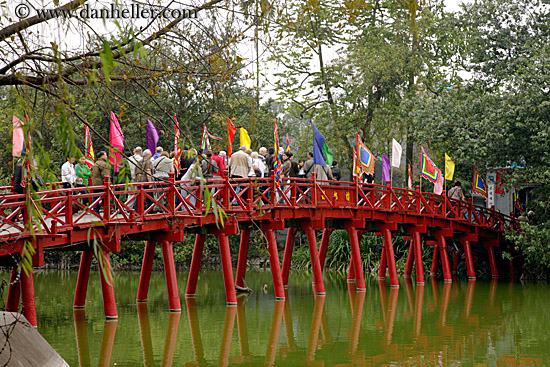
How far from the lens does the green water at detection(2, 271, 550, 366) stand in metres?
14.7

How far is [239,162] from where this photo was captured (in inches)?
853

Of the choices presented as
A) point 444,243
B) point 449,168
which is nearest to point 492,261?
point 444,243

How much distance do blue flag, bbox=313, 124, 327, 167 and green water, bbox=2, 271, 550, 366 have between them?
4101mm

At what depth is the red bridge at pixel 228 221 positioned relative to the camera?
16125 millimetres

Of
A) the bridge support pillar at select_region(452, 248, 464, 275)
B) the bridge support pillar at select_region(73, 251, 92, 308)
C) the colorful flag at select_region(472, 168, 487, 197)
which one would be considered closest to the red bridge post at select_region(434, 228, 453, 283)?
the colorful flag at select_region(472, 168, 487, 197)

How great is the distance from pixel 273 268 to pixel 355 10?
1355 cm

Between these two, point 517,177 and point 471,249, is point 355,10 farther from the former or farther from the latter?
point 471,249

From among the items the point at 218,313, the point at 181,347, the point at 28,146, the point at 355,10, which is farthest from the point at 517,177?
the point at 28,146

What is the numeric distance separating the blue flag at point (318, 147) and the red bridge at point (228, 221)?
1.83ft

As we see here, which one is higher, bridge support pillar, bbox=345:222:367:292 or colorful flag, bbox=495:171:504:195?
colorful flag, bbox=495:171:504:195

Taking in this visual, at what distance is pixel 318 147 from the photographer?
76.8 feet

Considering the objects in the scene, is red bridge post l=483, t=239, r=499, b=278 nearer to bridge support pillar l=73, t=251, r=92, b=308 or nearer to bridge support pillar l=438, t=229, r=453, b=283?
bridge support pillar l=438, t=229, r=453, b=283

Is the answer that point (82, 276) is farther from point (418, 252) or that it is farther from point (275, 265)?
point (418, 252)

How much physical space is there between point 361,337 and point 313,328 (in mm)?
1624
